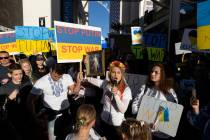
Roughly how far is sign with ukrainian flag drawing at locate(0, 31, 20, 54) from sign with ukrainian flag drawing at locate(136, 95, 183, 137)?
5622mm

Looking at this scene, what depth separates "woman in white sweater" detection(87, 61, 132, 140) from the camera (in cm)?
379

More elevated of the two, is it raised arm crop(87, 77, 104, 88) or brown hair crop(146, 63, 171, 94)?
brown hair crop(146, 63, 171, 94)

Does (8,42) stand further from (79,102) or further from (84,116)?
(84,116)

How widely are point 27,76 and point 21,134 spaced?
91 cm

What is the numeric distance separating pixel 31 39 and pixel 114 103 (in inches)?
179

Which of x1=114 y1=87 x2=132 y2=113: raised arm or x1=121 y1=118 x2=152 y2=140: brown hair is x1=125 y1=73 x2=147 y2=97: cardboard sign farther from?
x1=121 y1=118 x2=152 y2=140: brown hair

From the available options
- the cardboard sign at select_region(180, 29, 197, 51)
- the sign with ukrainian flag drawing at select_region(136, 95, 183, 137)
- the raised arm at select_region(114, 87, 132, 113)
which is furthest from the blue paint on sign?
the sign with ukrainian flag drawing at select_region(136, 95, 183, 137)

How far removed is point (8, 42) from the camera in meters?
8.73

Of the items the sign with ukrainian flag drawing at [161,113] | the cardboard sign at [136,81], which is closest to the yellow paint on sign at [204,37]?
the sign with ukrainian flag drawing at [161,113]

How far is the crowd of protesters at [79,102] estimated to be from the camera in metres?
3.42

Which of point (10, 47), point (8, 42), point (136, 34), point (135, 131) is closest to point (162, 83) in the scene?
point (135, 131)

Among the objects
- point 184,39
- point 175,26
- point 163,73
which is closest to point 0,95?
point 163,73

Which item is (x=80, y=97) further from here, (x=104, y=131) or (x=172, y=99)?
(x=172, y=99)

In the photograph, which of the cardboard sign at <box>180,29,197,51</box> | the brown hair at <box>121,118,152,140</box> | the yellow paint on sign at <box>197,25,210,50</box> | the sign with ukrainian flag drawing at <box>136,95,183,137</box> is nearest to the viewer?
the brown hair at <box>121,118,152,140</box>
